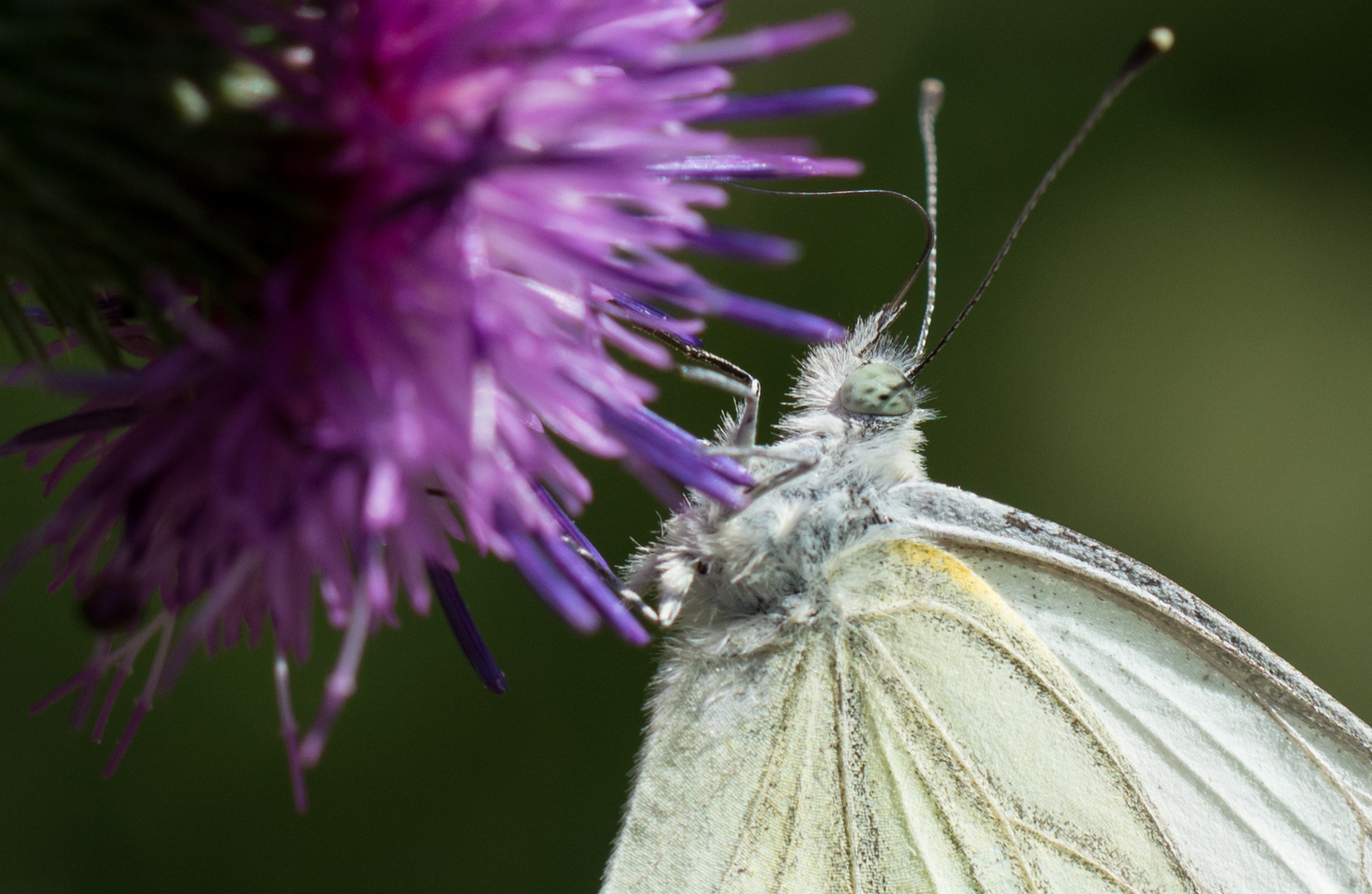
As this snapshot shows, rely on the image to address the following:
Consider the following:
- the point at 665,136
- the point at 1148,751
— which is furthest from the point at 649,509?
the point at 665,136

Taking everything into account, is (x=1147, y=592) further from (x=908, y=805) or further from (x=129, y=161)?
(x=129, y=161)

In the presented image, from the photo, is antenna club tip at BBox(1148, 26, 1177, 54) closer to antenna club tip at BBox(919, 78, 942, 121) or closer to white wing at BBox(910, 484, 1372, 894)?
antenna club tip at BBox(919, 78, 942, 121)

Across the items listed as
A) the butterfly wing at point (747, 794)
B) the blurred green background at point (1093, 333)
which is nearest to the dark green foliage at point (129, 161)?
the butterfly wing at point (747, 794)

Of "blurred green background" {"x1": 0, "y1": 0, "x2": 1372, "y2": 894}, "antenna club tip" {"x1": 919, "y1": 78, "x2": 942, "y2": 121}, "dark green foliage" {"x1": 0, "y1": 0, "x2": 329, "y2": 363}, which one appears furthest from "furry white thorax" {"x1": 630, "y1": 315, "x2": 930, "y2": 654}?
"blurred green background" {"x1": 0, "y1": 0, "x2": 1372, "y2": 894}

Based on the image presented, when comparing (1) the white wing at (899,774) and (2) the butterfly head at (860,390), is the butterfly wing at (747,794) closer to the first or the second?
(1) the white wing at (899,774)

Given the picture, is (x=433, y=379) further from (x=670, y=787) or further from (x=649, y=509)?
(x=649, y=509)

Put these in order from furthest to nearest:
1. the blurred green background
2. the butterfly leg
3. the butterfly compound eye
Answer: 1. the blurred green background
2. the butterfly compound eye
3. the butterfly leg
